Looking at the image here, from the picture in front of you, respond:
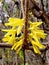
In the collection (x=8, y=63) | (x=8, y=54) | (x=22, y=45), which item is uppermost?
(x=22, y=45)


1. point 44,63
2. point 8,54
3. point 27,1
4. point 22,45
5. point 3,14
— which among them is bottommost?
point 8,54

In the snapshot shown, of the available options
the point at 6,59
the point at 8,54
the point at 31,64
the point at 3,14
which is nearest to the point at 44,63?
the point at 31,64

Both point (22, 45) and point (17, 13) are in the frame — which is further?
point (17, 13)

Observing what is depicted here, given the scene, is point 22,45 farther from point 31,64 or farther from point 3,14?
point 3,14

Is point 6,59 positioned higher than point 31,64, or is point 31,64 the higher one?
point 31,64

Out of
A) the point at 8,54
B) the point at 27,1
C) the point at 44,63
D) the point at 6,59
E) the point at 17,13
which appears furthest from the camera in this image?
the point at 6,59

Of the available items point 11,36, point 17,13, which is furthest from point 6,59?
point 11,36

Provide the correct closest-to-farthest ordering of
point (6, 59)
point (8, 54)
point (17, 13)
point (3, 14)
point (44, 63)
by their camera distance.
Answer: point (44, 63) < point (17, 13) < point (3, 14) < point (8, 54) < point (6, 59)

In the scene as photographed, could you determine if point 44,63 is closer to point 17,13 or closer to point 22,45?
point 17,13

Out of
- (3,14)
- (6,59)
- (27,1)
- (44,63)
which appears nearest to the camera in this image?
(27,1)
